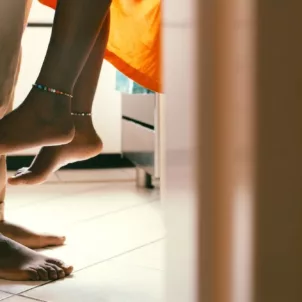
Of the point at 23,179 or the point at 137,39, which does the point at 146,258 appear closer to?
the point at 23,179

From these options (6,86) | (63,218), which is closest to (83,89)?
(6,86)

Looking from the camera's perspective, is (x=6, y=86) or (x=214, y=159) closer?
(x=214, y=159)

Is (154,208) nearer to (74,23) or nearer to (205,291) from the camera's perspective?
(74,23)

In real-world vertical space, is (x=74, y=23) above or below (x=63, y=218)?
above

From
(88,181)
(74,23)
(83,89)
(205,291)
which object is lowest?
(88,181)

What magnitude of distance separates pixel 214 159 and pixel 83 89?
875 mm

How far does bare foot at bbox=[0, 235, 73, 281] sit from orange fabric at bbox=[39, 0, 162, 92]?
50 cm

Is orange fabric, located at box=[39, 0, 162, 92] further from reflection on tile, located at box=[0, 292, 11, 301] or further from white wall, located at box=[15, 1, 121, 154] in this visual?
white wall, located at box=[15, 1, 121, 154]

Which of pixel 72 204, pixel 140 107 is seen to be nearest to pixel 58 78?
pixel 72 204

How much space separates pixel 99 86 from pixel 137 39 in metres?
1.39

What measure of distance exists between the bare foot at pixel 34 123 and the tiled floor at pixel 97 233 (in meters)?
0.27

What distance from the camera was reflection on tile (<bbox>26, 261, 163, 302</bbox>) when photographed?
101cm

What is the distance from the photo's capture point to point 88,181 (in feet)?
8.21

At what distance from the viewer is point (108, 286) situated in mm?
1082
